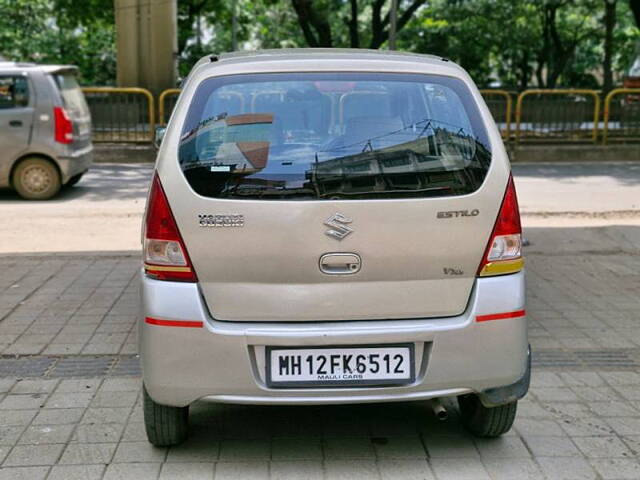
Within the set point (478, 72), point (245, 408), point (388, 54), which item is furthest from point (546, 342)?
point (478, 72)

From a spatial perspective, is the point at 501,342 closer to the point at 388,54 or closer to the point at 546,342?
the point at 388,54

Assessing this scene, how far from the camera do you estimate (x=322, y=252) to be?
11.1 ft

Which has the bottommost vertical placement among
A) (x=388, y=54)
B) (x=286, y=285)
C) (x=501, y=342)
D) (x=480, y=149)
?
(x=501, y=342)

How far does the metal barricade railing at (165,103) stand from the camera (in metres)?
16.5

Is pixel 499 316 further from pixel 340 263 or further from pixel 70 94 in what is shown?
pixel 70 94

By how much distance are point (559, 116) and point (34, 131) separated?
10329mm

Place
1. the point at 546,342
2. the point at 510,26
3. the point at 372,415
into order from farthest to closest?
1. the point at 510,26
2. the point at 546,342
3. the point at 372,415

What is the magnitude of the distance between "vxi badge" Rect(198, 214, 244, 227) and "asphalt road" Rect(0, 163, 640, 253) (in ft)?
17.5

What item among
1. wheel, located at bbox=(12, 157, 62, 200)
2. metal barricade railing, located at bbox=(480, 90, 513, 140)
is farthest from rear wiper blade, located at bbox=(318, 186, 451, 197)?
metal barricade railing, located at bbox=(480, 90, 513, 140)

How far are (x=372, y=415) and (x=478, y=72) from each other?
42.0 m

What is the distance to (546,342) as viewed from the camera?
5527 millimetres

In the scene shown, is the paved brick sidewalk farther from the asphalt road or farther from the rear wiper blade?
the asphalt road

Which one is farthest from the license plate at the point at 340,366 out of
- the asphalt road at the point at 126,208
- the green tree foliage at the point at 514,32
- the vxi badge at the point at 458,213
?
the green tree foliage at the point at 514,32

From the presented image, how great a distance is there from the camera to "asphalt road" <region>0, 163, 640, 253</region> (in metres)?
9.09
